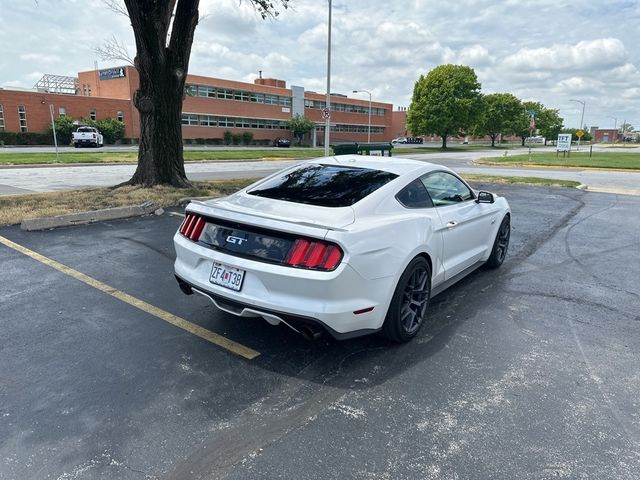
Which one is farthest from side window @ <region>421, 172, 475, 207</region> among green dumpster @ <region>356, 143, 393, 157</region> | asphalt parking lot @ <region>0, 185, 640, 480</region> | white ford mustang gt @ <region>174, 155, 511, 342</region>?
green dumpster @ <region>356, 143, 393, 157</region>

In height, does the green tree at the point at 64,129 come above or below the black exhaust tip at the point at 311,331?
above

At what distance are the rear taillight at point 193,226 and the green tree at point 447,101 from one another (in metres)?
60.3

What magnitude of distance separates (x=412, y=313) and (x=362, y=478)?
5.69 ft

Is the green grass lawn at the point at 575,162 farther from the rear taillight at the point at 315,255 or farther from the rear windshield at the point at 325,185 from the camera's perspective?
the rear taillight at the point at 315,255

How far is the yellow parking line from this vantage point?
12.2 ft

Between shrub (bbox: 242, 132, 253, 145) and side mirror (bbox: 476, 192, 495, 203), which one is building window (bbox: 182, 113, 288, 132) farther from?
side mirror (bbox: 476, 192, 495, 203)

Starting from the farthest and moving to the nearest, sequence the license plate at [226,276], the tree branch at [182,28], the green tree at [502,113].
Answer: the green tree at [502,113] → the tree branch at [182,28] → the license plate at [226,276]

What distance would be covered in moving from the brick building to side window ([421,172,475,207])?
3465cm

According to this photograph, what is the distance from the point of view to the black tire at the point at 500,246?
5.83 meters

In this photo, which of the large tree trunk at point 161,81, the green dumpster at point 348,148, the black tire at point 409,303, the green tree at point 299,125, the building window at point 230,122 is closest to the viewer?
the black tire at point 409,303

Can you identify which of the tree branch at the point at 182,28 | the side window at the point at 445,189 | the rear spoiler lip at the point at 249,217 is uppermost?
the tree branch at the point at 182,28

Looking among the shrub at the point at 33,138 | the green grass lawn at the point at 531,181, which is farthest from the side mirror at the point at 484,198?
the shrub at the point at 33,138

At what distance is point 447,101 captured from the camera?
194 feet

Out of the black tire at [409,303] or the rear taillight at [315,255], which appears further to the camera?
the black tire at [409,303]
